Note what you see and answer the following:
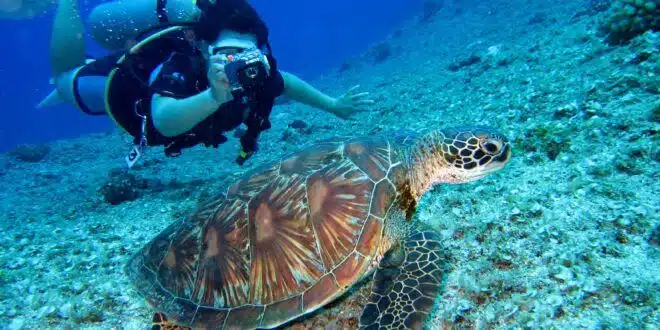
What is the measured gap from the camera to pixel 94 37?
541cm

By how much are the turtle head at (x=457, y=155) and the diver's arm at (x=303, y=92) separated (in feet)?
9.39

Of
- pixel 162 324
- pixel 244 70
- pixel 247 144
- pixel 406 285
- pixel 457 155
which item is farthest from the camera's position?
pixel 247 144

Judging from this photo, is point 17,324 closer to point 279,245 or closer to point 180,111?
point 180,111

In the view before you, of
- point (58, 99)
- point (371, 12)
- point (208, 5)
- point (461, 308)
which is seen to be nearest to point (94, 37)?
point (58, 99)

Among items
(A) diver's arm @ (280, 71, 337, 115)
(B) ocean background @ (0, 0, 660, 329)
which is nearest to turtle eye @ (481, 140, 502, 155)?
(B) ocean background @ (0, 0, 660, 329)

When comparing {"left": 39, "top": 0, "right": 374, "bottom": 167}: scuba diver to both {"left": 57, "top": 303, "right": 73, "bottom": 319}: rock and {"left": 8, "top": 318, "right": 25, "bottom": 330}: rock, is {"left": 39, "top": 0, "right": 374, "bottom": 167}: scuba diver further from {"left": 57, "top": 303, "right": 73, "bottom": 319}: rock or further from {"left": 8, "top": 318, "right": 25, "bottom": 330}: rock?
{"left": 8, "top": 318, "right": 25, "bottom": 330}: rock

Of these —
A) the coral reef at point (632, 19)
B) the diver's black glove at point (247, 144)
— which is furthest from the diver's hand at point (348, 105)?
the coral reef at point (632, 19)

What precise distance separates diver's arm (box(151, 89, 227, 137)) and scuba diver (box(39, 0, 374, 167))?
0.04 feet

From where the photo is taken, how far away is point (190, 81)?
3.85m

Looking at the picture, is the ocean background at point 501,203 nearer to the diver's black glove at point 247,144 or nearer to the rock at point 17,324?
the rock at point 17,324

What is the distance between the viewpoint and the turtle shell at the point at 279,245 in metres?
2.37

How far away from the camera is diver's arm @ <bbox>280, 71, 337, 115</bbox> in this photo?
5.34 m

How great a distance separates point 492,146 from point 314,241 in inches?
67.9

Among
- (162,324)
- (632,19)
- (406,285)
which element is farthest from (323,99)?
(632,19)
